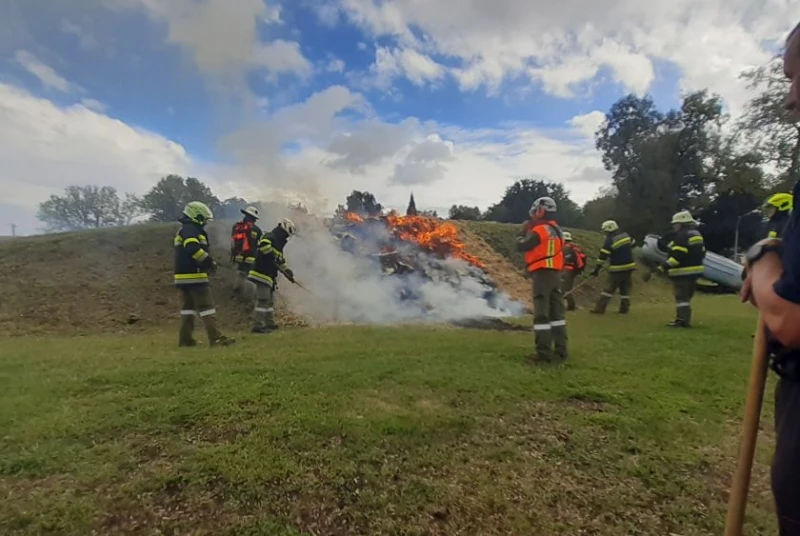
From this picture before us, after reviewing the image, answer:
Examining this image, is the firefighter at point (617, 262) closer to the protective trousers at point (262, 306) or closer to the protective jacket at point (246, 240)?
the protective trousers at point (262, 306)

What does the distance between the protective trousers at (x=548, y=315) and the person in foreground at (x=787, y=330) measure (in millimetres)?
5417

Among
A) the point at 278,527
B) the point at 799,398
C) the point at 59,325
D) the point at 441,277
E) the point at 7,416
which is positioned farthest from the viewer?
the point at 441,277

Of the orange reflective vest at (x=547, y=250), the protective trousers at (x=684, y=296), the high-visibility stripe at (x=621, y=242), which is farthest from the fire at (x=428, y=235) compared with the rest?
the orange reflective vest at (x=547, y=250)

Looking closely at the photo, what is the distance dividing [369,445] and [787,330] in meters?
3.40

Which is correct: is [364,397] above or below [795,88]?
below

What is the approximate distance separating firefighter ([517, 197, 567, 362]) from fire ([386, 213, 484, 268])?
10382 millimetres

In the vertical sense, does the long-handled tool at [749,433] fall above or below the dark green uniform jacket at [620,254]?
below

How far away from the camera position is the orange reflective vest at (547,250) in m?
6.89

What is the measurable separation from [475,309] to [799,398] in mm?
12618

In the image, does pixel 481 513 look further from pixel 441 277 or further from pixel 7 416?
pixel 441 277

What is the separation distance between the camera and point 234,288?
548 inches

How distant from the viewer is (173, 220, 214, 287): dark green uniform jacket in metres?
8.18

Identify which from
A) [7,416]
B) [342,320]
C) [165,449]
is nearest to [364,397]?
[165,449]

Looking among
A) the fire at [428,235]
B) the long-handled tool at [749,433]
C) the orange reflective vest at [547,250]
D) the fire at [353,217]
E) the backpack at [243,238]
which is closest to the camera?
the long-handled tool at [749,433]
